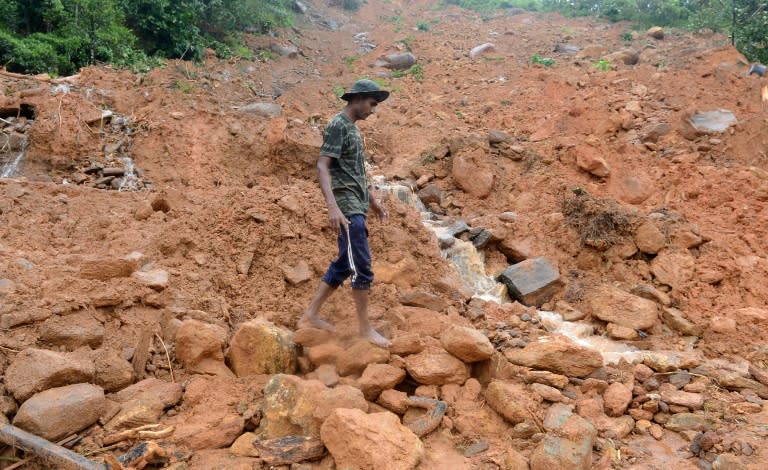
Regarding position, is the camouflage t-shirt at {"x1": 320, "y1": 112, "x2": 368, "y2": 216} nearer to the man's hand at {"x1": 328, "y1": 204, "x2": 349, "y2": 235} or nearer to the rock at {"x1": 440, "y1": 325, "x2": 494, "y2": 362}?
the man's hand at {"x1": 328, "y1": 204, "x2": 349, "y2": 235}

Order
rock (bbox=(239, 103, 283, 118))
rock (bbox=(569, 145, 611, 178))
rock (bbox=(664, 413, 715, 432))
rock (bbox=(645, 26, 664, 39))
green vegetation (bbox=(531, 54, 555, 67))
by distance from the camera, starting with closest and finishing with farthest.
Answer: rock (bbox=(664, 413, 715, 432))
rock (bbox=(569, 145, 611, 178))
rock (bbox=(239, 103, 283, 118))
green vegetation (bbox=(531, 54, 555, 67))
rock (bbox=(645, 26, 664, 39))

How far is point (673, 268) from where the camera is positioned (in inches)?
227

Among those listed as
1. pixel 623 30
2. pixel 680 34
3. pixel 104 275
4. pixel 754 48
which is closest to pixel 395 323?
pixel 104 275

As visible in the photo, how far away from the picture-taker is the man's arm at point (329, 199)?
123 inches

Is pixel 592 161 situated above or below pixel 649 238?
above

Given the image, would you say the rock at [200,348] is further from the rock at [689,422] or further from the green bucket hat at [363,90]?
the rock at [689,422]

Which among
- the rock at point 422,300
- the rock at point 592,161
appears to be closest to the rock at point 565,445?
the rock at point 422,300

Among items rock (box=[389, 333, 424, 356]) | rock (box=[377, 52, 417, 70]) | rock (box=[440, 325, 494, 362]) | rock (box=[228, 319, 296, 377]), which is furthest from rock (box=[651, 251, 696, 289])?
rock (box=[377, 52, 417, 70])

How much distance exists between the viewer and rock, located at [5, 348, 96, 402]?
8.71 ft

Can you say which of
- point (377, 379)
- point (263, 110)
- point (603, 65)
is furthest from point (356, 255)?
point (603, 65)

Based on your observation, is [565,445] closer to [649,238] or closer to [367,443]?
[367,443]

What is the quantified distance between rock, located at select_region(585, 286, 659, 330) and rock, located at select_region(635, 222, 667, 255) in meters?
0.99

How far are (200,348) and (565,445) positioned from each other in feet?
7.18

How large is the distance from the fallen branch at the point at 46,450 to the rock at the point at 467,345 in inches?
→ 82.2
